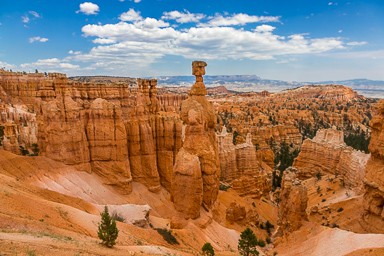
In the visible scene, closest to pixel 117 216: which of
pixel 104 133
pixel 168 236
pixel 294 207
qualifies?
pixel 168 236

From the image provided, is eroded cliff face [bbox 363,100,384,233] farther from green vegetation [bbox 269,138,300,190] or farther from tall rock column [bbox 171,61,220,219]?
green vegetation [bbox 269,138,300,190]

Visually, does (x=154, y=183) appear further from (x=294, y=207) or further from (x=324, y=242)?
(x=324, y=242)

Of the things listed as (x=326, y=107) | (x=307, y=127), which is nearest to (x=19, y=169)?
(x=307, y=127)

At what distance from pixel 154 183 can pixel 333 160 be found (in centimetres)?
2624

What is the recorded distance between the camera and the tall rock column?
82.8 ft

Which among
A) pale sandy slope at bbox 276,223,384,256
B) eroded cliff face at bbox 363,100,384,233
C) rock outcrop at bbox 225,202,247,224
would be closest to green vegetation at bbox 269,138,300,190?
rock outcrop at bbox 225,202,247,224

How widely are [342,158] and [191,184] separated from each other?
27.5m

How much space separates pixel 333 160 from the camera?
46.6 meters

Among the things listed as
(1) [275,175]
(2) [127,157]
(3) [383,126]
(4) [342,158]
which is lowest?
(1) [275,175]

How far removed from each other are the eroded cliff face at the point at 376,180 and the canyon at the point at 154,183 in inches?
3.1

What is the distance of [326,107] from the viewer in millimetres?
140750

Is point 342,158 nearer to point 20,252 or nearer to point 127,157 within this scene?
point 127,157

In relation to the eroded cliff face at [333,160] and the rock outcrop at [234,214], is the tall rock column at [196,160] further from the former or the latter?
the eroded cliff face at [333,160]

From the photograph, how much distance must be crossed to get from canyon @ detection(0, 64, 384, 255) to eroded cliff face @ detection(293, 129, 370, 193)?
280 mm
